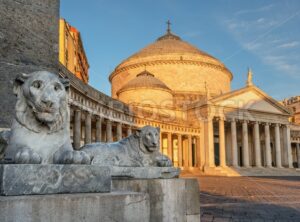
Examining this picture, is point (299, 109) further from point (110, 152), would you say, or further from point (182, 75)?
point (110, 152)

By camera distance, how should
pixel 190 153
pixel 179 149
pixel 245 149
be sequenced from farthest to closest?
1. pixel 245 149
2. pixel 190 153
3. pixel 179 149

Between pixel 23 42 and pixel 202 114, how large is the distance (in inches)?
1449

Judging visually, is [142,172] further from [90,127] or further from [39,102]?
[90,127]

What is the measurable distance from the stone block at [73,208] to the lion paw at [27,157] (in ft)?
0.94

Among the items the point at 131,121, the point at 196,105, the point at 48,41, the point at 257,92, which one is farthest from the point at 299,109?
the point at 48,41

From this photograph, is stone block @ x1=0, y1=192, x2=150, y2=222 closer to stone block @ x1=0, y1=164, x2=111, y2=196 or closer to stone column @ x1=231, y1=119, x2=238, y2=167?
stone block @ x1=0, y1=164, x2=111, y2=196

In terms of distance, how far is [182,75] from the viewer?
54.0 m

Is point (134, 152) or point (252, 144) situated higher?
point (252, 144)

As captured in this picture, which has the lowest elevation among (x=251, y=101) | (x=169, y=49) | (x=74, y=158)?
(x=74, y=158)

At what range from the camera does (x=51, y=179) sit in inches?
87.6

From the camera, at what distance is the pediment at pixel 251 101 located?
41844 millimetres

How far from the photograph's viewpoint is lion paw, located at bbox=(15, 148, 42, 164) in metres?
2.28

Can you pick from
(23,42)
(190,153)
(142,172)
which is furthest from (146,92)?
(142,172)

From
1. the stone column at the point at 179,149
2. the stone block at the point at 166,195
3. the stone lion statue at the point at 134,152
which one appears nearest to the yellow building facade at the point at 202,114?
the stone column at the point at 179,149
